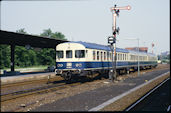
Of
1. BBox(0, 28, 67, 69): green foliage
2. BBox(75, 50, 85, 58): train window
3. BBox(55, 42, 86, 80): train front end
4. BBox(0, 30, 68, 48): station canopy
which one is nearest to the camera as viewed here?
BBox(55, 42, 86, 80): train front end

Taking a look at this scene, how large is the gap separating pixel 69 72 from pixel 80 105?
875 cm

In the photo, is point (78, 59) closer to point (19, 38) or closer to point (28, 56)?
point (19, 38)

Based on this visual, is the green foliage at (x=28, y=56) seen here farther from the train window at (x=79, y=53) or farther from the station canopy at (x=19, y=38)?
the train window at (x=79, y=53)

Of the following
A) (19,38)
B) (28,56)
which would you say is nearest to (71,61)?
(19,38)

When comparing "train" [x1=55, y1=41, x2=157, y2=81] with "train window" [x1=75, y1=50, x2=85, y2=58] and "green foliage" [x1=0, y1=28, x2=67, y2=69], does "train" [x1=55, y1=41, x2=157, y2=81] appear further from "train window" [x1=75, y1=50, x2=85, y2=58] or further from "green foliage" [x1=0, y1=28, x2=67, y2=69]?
"green foliage" [x1=0, y1=28, x2=67, y2=69]

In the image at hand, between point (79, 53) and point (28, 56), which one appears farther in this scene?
point (28, 56)

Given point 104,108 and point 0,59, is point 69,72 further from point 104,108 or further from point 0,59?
point 0,59

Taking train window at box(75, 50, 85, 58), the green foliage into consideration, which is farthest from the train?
the green foliage

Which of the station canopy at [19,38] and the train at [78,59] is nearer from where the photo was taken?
the train at [78,59]

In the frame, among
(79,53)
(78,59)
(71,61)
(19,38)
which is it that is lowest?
(71,61)


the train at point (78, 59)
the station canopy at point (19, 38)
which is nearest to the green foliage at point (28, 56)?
the station canopy at point (19, 38)

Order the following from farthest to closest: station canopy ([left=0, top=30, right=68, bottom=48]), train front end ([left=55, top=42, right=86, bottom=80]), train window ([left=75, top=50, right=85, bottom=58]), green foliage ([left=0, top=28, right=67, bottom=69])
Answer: green foliage ([left=0, top=28, right=67, bottom=69]) < station canopy ([left=0, top=30, right=68, bottom=48]) < train window ([left=75, top=50, right=85, bottom=58]) < train front end ([left=55, top=42, right=86, bottom=80])

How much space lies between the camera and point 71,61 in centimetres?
1973

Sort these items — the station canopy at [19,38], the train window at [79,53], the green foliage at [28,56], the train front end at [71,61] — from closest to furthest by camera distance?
1. the train front end at [71,61]
2. the train window at [79,53]
3. the station canopy at [19,38]
4. the green foliage at [28,56]
